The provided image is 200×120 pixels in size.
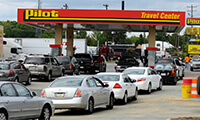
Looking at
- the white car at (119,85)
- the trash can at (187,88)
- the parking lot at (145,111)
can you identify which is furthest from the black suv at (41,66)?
the trash can at (187,88)

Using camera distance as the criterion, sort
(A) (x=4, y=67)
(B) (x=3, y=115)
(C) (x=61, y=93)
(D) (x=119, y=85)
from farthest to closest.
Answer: (A) (x=4, y=67)
(D) (x=119, y=85)
(C) (x=61, y=93)
(B) (x=3, y=115)

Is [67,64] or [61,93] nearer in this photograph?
[61,93]

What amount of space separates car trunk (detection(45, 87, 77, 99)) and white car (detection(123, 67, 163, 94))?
10066 millimetres

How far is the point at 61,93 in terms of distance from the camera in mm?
16344

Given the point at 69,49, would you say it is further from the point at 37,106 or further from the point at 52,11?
the point at 37,106

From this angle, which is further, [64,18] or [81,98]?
[64,18]

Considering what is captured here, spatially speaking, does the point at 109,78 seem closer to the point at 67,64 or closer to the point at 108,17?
the point at 67,64

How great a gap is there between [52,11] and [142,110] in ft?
93.6

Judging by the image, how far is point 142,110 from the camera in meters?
18.4

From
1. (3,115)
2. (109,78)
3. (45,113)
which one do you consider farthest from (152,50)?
(3,115)

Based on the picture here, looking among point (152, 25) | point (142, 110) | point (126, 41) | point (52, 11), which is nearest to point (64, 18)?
point (52, 11)

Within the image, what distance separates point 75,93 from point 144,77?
10.5 metres

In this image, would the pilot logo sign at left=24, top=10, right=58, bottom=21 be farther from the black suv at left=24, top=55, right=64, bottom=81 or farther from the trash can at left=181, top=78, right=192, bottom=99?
the trash can at left=181, top=78, right=192, bottom=99

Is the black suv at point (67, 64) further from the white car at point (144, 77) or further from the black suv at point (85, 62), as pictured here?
the white car at point (144, 77)
